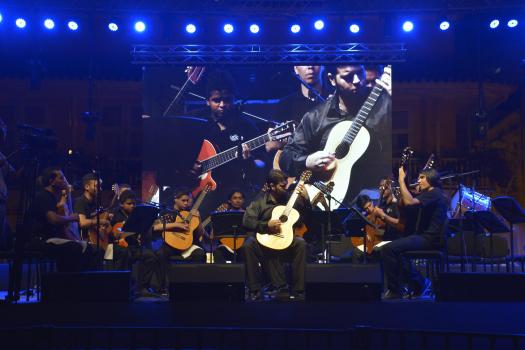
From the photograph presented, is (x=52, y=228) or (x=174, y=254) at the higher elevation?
(x=52, y=228)

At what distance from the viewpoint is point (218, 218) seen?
8.43 m

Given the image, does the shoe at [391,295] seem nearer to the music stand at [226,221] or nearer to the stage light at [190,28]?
the music stand at [226,221]

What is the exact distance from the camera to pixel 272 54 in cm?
1154

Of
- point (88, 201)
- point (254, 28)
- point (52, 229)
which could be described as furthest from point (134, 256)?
point (254, 28)

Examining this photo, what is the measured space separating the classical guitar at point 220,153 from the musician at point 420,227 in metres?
3.66

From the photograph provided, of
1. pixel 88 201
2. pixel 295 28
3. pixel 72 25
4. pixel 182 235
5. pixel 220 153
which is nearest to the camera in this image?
pixel 88 201

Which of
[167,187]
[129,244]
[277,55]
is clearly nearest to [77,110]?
[167,187]

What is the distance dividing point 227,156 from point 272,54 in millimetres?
1962

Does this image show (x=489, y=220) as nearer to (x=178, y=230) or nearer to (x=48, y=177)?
(x=178, y=230)

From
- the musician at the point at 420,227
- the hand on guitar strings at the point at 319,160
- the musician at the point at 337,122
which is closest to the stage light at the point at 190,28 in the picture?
the musician at the point at 337,122

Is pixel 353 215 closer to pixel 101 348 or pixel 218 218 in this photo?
pixel 218 218

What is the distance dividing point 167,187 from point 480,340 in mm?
8113

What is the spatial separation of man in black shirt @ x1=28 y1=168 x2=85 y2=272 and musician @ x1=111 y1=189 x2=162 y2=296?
96 cm

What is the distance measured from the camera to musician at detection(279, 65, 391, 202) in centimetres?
1198
